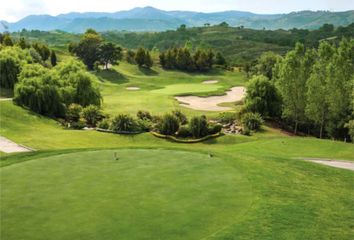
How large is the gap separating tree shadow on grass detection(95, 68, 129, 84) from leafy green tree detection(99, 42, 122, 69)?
300cm

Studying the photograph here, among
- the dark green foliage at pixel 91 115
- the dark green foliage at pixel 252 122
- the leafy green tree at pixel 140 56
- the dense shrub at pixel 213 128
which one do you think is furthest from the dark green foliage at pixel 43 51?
the dense shrub at pixel 213 128

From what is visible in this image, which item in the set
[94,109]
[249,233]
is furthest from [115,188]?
[94,109]

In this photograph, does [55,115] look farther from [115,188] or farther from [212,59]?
[212,59]

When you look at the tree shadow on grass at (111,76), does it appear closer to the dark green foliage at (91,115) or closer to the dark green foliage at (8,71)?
the dark green foliage at (8,71)

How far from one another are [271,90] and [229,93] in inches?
1075

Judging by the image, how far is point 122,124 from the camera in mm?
41625

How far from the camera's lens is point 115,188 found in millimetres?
15891

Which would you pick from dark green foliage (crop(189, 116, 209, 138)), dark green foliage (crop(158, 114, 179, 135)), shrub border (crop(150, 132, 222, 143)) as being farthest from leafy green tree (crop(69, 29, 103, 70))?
shrub border (crop(150, 132, 222, 143))

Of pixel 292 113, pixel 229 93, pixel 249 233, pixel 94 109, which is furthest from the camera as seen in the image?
pixel 229 93

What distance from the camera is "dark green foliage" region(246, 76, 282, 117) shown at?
56156mm

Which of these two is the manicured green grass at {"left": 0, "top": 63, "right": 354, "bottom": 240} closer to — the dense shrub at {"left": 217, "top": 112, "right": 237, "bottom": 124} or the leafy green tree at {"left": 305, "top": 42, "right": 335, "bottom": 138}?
the leafy green tree at {"left": 305, "top": 42, "right": 335, "bottom": 138}

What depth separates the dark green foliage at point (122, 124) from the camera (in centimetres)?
4153

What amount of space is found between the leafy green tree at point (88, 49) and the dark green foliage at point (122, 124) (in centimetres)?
6130

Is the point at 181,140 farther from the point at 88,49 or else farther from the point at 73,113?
the point at 88,49
